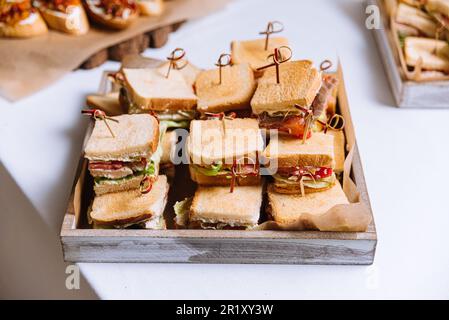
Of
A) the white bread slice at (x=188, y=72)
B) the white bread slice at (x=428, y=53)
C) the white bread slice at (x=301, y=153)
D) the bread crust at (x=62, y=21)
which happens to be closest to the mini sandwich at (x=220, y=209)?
the white bread slice at (x=301, y=153)

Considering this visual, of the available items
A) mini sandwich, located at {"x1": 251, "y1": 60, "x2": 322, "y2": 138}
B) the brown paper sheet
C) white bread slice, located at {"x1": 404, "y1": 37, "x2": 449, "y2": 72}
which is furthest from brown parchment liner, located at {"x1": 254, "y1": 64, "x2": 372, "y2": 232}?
the brown paper sheet

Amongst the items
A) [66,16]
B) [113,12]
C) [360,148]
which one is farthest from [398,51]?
[66,16]

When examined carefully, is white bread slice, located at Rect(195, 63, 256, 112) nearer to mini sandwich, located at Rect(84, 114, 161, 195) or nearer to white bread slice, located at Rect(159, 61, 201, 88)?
white bread slice, located at Rect(159, 61, 201, 88)

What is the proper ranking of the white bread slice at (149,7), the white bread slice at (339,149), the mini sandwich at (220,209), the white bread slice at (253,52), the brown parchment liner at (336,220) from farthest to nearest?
the white bread slice at (149,7) < the white bread slice at (253,52) < the white bread slice at (339,149) < the mini sandwich at (220,209) < the brown parchment liner at (336,220)

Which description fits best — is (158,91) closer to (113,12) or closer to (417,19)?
(113,12)

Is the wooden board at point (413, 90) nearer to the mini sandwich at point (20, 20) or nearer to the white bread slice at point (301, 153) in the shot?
the white bread slice at point (301, 153)

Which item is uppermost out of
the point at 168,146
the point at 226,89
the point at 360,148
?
the point at 226,89
